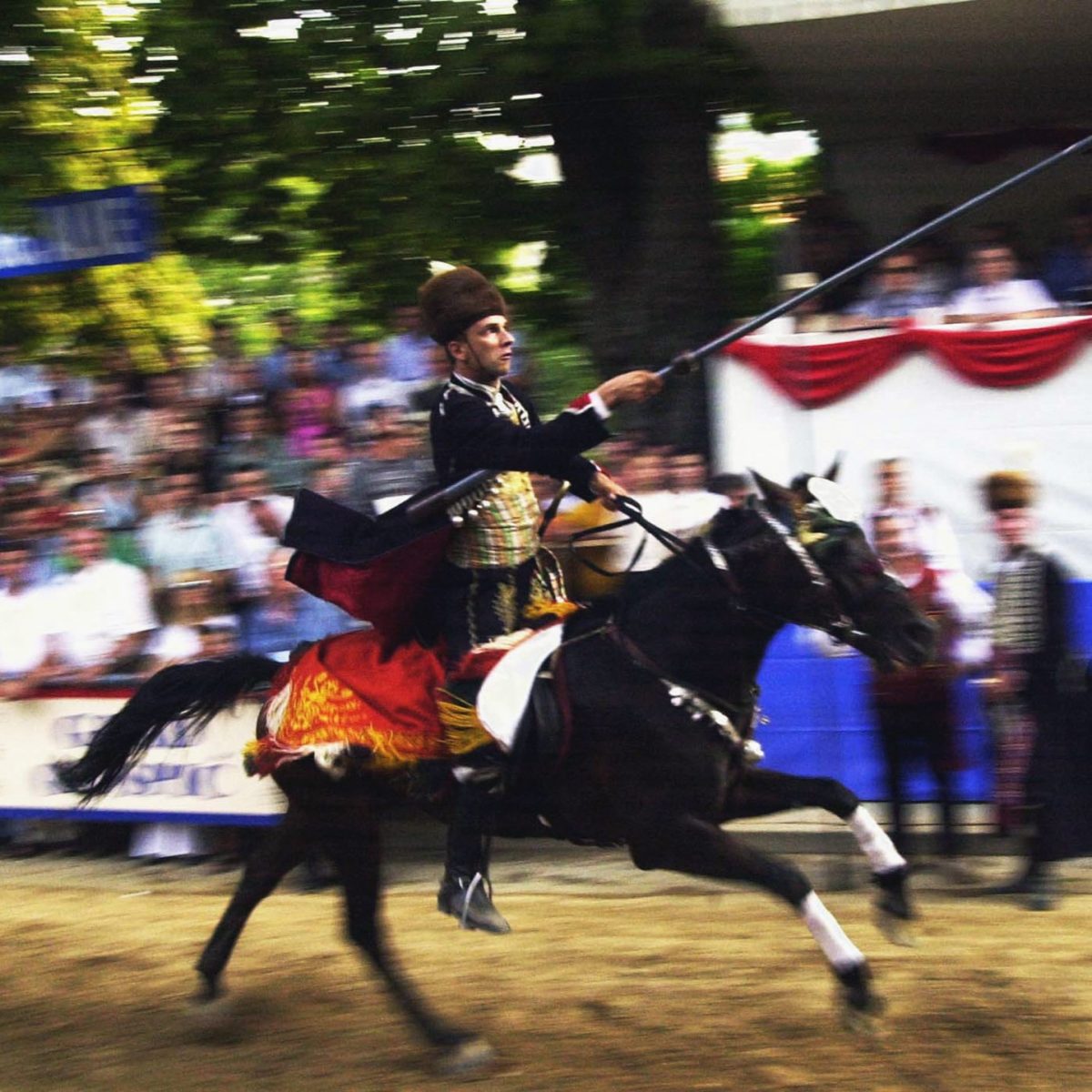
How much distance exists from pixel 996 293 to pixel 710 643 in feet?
12.0

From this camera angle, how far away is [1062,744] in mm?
6742

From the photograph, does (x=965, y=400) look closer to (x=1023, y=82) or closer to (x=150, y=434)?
(x=1023, y=82)

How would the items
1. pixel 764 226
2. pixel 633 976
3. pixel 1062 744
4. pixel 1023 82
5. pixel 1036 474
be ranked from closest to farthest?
1. pixel 633 976
2. pixel 1062 744
3. pixel 1036 474
4. pixel 1023 82
5. pixel 764 226

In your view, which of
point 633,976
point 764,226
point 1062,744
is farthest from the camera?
point 764,226

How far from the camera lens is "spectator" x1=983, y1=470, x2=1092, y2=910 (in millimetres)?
6664

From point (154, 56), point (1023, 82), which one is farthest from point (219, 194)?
point (1023, 82)

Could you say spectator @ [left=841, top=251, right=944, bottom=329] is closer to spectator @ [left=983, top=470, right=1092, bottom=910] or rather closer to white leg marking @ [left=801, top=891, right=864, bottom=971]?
spectator @ [left=983, top=470, right=1092, bottom=910]

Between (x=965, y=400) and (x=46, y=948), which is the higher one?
(x=965, y=400)

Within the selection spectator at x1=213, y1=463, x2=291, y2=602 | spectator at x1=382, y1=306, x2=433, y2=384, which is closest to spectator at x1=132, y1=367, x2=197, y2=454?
spectator at x1=213, y1=463, x2=291, y2=602

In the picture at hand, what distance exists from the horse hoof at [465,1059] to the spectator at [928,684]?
2499mm

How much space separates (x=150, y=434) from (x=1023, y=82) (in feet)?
16.6

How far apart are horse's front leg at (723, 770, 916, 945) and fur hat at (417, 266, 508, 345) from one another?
1.59 meters

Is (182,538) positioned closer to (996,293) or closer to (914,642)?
(996,293)

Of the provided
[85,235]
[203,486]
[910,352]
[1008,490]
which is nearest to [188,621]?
[203,486]
